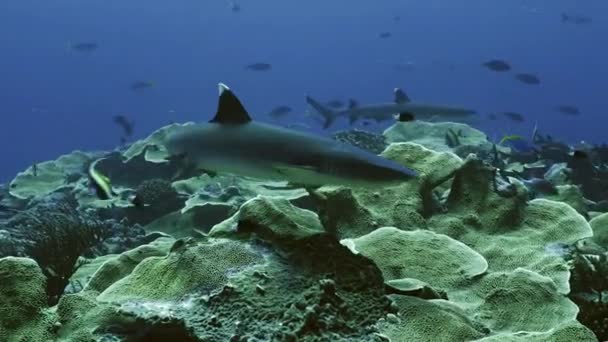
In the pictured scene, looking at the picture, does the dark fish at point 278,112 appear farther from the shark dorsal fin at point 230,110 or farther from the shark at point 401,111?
the shark dorsal fin at point 230,110

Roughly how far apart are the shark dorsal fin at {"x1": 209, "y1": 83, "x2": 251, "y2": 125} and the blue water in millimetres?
147553

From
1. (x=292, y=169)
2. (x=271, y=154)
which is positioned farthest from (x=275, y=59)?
(x=292, y=169)

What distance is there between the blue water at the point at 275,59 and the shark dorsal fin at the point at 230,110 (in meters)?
148

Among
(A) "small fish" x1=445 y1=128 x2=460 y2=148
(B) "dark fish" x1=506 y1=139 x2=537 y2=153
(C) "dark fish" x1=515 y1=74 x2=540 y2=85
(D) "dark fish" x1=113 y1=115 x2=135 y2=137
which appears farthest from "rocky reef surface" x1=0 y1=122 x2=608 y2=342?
(C) "dark fish" x1=515 y1=74 x2=540 y2=85

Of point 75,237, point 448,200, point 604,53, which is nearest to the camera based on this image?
point 448,200

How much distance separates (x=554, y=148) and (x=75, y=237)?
841 centimetres

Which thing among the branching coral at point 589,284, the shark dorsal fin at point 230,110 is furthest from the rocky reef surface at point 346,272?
the shark dorsal fin at point 230,110

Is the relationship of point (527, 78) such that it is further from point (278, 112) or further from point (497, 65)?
point (278, 112)

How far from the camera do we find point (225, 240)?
129 inches

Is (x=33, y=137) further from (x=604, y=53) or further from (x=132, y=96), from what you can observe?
(x=604, y=53)

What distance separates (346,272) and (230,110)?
123 centimetres

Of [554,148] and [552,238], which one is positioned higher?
[552,238]

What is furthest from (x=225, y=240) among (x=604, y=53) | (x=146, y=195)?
(x=604, y=53)

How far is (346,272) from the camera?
3.02m
